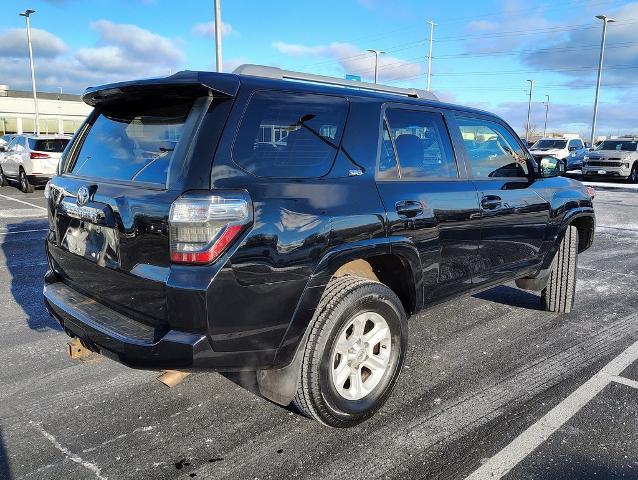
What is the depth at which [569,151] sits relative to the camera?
26500 mm

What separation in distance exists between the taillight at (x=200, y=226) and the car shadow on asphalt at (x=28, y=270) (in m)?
2.70

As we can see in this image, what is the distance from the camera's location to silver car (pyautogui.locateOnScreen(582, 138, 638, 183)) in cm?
2194

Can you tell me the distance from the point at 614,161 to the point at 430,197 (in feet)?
72.3

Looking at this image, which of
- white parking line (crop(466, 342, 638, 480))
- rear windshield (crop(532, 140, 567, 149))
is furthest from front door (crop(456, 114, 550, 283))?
rear windshield (crop(532, 140, 567, 149))

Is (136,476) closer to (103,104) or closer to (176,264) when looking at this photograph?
(176,264)

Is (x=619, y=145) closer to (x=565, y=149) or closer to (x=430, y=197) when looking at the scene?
(x=565, y=149)

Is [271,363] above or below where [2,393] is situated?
above

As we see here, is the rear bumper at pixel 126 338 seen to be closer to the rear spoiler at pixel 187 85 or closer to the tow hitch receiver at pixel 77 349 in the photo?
the tow hitch receiver at pixel 77 349

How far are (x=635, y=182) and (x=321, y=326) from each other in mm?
24350

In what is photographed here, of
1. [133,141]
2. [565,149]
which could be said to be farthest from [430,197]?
[565,149]

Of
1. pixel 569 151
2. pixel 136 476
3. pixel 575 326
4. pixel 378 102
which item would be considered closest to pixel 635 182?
pixel 569 151

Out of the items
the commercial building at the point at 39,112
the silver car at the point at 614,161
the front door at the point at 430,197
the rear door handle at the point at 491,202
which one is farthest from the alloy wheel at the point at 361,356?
the commercial building at the point at 39,112

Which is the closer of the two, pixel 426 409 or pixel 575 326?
pixel 426 409

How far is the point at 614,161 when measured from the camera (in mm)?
22031
